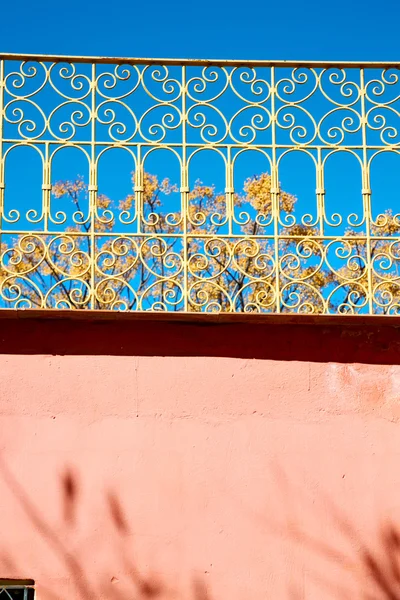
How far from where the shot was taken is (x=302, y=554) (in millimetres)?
4137

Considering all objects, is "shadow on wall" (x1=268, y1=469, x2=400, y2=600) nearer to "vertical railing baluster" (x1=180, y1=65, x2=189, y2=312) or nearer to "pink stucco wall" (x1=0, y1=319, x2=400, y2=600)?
"pink stucco wall" (x1=0, y1=319, x2=400, y2=600)

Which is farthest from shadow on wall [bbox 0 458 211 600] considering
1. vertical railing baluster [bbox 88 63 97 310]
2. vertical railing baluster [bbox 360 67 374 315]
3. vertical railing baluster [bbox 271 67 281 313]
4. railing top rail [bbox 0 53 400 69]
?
railing top rail [bbox 0 53 400 69]

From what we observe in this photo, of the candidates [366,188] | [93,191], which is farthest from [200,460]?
[366,188]

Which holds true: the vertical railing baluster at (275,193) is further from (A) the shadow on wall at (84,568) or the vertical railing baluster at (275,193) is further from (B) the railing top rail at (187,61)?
(A) the shadow on wall at (84,568)

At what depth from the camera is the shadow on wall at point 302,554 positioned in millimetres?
→ 4062

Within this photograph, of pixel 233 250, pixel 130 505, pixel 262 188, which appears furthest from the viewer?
pixel 262 188

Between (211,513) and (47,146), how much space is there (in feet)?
7.22

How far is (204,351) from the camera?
173 inches

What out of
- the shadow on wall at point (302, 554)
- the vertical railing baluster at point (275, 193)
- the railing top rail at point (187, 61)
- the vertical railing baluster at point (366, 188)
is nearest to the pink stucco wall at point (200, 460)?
the shadow on wall at point (302, 554)

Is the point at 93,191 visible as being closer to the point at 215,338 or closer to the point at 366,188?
the point at 215,338

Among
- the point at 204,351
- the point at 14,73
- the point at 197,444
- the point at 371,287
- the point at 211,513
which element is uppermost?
the point at 14,73

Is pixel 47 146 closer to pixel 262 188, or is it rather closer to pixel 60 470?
pixel 60 470

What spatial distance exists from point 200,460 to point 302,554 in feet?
2.30

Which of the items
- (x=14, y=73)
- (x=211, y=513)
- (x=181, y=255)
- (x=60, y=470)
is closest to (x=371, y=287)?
(x=181, y=255)
